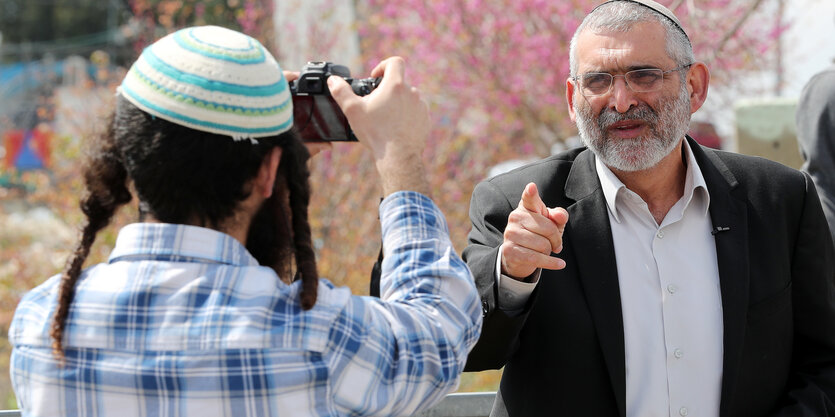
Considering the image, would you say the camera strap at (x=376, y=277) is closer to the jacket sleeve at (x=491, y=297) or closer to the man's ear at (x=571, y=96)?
the jacket sleeve at (x=491, y=297)

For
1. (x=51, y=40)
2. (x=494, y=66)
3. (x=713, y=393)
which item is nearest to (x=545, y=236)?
(x=713, y=393)

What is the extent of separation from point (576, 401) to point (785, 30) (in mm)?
6844

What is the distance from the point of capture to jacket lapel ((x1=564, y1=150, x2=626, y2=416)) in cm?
222

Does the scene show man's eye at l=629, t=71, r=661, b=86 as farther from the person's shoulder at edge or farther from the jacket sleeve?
the jacket sleeve

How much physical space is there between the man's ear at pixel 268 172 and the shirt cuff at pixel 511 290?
73cm

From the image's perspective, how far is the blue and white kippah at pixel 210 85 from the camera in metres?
1.46

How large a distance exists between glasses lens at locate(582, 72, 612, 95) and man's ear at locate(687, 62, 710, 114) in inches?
10.3

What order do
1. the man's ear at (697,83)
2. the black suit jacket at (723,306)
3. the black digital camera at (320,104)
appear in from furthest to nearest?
the man's ear at (697,83) → the black suit jacket at (723,306) → the black digital camera at (320,104)

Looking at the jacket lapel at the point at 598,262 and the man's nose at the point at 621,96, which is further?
the man's nose at the point at 621,96

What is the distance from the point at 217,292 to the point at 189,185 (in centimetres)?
18

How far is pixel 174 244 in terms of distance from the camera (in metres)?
1.49

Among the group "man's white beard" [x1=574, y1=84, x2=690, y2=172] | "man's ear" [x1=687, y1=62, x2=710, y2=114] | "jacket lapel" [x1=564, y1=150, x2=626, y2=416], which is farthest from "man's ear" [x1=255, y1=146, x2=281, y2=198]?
"man's ear" [x1=687, y1=62, x2=710, y2=114]

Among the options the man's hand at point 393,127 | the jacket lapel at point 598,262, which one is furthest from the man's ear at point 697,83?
the man's hand at point 393,127

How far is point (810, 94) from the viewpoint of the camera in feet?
11.0
